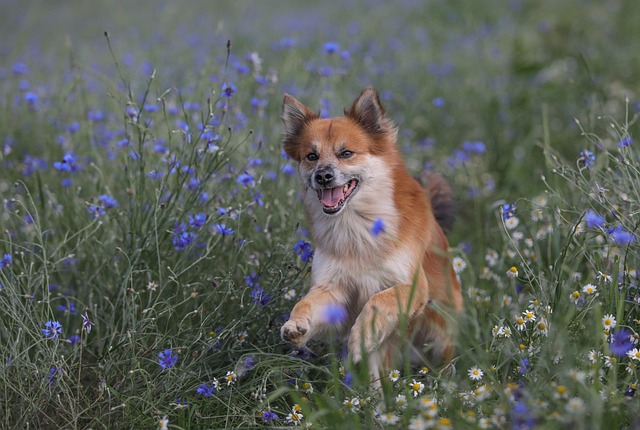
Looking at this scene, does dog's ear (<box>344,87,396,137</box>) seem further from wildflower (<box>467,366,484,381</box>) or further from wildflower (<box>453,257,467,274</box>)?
wildflower (<box>467,366,484,381</box>)

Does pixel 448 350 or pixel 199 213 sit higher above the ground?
pixel 199 213

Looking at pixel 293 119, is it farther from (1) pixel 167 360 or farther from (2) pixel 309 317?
(1) pixel 167 360

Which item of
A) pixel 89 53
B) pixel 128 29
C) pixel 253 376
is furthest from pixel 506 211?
pixel 128 29

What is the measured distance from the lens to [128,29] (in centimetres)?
1105

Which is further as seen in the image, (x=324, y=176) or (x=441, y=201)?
(x=441, y=201)

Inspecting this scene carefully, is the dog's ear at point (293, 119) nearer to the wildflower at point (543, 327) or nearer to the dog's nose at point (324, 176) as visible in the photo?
the dog's nose at point (324, 176)

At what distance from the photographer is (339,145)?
3.49 meters

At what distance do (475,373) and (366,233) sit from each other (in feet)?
2.78

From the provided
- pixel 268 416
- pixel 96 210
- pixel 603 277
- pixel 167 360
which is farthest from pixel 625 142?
pixel 96 210

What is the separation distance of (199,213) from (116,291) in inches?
25.0

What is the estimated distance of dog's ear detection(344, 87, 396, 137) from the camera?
3.56 meters

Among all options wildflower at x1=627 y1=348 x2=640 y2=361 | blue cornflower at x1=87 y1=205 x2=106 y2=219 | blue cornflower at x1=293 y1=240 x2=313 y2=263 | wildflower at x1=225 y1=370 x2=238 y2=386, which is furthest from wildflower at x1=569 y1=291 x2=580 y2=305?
blue cornflower at x1=87 y1=205 x2=106 y2=219

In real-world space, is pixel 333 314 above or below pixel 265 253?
above

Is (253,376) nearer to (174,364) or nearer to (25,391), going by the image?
(174,364)
